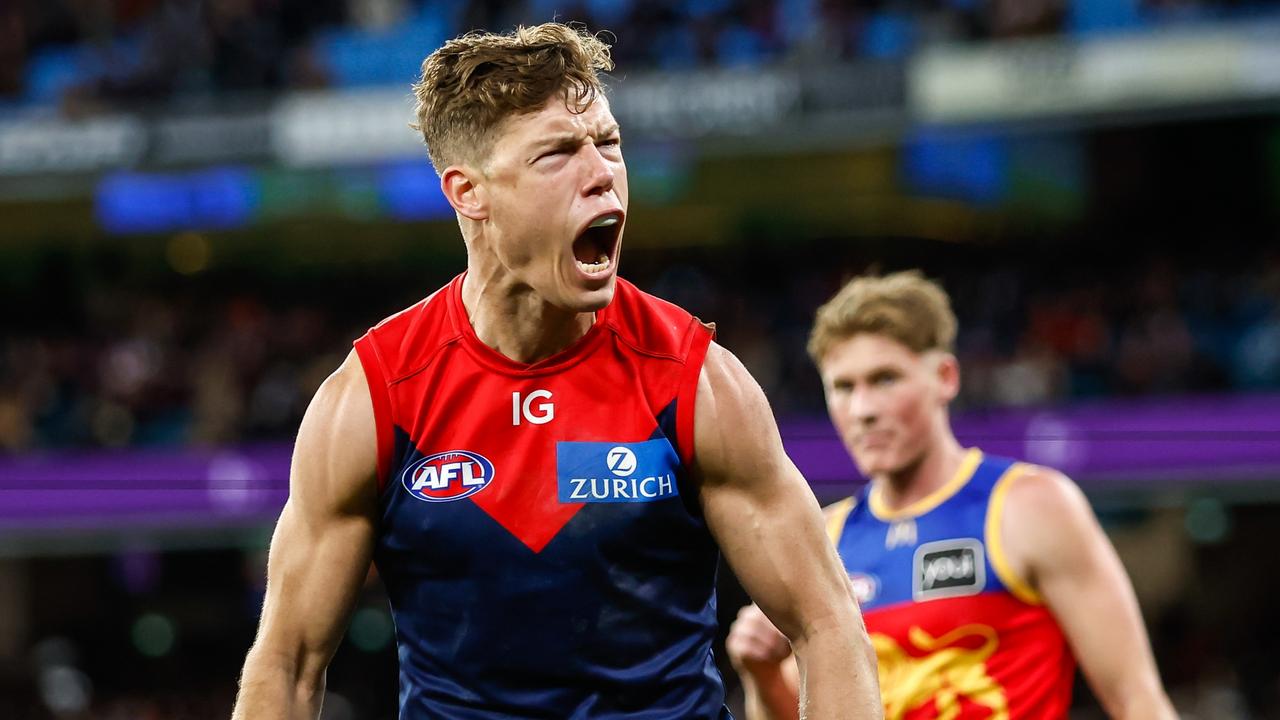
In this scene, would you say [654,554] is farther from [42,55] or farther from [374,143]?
[42,55]

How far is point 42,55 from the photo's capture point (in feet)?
58.7

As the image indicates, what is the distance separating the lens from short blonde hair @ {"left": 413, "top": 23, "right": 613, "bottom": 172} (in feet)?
9.50

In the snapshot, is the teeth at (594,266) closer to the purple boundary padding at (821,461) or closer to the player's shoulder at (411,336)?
the player's shoulder at (411,336)

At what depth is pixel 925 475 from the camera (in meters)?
4.84

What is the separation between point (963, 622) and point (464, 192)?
86.2 inches

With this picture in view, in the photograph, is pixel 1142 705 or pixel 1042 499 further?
pixel 1042 499

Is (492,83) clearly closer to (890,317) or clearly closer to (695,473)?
(695,473)

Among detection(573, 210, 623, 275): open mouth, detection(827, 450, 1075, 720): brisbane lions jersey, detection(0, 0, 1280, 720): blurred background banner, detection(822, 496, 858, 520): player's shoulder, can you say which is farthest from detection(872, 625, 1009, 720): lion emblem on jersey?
detection(0, 0, 1280, 720): blurred background banner

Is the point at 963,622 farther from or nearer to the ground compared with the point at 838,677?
farther from the ground

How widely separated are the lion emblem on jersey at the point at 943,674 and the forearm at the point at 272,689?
193 cm

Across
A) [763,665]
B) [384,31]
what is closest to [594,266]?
[763,665]

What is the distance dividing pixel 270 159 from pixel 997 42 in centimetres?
688

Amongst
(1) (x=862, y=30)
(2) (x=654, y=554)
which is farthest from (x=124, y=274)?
(2) (x=654, y=554)

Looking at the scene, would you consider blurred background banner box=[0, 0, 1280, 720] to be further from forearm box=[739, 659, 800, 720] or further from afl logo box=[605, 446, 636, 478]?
afl logo box=[605, 446, 636, 478]
